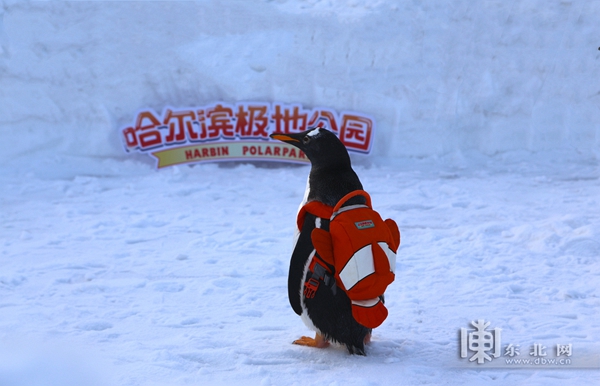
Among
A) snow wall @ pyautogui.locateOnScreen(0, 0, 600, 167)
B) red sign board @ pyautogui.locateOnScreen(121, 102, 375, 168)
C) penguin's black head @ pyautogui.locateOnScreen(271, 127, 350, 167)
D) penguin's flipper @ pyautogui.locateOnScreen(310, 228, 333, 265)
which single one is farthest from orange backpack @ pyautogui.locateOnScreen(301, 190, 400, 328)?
snow wall @ pyautogui.locateOnScreen(0, 0, 600, 167)

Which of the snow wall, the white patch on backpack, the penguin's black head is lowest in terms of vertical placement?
the snow wall

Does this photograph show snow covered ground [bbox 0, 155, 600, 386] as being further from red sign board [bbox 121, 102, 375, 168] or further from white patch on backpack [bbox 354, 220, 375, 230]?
white patch on backpack [bbox 354, 220, 375, 230]

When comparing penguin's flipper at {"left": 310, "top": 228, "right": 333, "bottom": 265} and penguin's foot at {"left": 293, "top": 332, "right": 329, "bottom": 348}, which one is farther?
penguin's foot at {"left": 293, "top": 332, "right": 329, "bottom": 348}

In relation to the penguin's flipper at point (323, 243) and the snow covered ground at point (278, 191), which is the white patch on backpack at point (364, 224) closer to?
the penguin's flipper at point (323, 243)

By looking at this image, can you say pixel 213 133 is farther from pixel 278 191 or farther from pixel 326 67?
pixel 326 67

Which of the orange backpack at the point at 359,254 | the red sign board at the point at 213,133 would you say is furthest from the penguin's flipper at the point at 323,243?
the red sign board at the point at 213,133

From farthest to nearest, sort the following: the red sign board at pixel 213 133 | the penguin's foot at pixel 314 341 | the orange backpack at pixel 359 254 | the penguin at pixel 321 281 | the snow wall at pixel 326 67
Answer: the snow wall at pixel 326 67
the red sign board at pixel 213 133
the penguin's foot at pixel 314 341
the penguin at pixel 321 281
the orange backpack at pixel 359 254

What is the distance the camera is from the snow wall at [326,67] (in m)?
8.14

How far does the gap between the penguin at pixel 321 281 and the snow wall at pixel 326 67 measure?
5.62 meters

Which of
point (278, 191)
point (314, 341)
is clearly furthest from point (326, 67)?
point (314, 341)

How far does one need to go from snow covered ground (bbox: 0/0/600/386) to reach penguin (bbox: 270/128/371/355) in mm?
115

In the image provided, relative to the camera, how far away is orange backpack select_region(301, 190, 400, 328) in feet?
8.73

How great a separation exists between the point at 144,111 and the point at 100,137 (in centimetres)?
66

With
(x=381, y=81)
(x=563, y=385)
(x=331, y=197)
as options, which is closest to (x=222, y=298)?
(x=331, y=197)
